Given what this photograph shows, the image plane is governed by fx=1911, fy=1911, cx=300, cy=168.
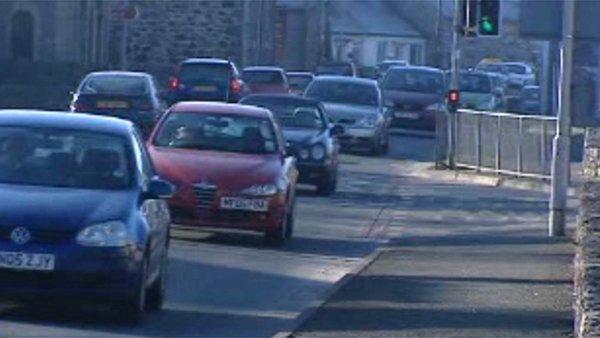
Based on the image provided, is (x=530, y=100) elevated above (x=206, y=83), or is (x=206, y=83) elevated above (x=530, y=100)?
(x=206, y=83)

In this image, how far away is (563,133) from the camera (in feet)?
79.7

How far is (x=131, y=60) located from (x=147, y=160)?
55.3m

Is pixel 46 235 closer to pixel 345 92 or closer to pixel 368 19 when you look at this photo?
pixel 345 92

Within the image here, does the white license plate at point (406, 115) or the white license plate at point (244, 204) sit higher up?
the white license plate at point (244, 204)

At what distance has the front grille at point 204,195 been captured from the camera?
21.6 m

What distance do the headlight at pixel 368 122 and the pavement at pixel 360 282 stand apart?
500 inches

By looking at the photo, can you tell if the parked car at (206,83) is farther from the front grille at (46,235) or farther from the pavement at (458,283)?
the front grille at (46,235)

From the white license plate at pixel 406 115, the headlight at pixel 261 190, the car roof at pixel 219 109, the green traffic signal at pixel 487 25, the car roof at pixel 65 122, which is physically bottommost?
the white license plate at pixel 406 115

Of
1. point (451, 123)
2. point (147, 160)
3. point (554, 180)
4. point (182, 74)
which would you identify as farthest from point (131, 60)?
point (147, 160)

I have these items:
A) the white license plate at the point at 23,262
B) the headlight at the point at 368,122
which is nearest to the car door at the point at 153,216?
the white license plate at the point at 23,262

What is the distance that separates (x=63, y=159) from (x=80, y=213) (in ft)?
3.70

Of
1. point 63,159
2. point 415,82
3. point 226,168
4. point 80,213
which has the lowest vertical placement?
point 415,82

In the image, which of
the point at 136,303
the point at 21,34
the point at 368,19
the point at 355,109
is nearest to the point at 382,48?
the point at 368,19

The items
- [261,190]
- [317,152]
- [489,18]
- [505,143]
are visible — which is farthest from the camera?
[505,143]
